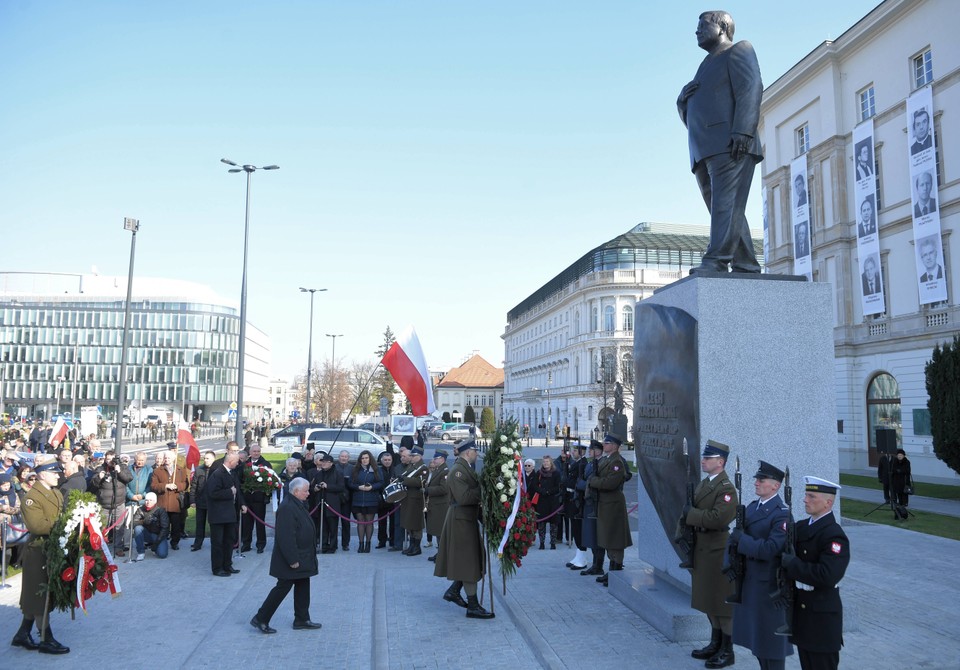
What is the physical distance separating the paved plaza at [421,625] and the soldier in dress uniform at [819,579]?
7.04ft

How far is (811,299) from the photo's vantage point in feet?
26.8

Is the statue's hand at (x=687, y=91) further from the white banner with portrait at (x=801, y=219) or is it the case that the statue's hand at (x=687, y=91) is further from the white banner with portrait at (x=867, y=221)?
the white banner with portrait at (x=801, y=219)

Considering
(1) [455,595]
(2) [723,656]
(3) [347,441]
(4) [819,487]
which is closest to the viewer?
(4) [819,487]

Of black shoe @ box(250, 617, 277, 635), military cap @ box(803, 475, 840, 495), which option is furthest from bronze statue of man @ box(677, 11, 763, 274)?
black shoe @ box(250, 617, 277, 635)

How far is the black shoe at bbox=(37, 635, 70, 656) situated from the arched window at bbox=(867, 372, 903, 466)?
114ft

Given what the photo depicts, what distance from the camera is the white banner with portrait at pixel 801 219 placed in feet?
124

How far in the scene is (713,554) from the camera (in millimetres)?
6582

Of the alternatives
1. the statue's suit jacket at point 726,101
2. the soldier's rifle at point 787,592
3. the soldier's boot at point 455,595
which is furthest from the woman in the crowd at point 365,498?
the soldier's rifle at point 787,592

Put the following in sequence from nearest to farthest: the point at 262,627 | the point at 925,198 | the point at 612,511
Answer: the point at 262,627
the point at 612,511
the point at 925,198

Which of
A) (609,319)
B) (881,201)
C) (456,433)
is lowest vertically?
(456,433)

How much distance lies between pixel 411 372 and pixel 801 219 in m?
30.5

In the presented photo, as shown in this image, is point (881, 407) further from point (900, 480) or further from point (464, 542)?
point (464, 542)

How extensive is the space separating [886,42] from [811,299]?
33845 mm

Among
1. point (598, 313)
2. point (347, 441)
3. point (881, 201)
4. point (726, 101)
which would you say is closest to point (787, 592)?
point (726, 101)
